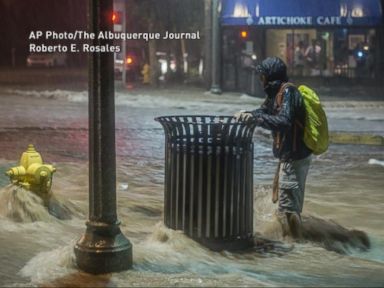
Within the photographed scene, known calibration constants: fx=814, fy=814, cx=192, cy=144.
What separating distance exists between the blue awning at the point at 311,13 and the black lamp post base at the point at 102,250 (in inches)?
911

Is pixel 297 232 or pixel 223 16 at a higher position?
pixel 223 16

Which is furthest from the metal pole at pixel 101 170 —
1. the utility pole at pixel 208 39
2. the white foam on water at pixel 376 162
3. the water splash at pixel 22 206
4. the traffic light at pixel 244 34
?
the traffic light at pixel 244 34

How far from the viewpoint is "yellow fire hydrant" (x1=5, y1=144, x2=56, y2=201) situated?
8.06m

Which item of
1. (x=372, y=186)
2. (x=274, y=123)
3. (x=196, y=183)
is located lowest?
(x=372, y=186)

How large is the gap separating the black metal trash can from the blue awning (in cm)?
2211

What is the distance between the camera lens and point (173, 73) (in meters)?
40.2

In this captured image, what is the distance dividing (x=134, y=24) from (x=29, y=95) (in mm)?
12504

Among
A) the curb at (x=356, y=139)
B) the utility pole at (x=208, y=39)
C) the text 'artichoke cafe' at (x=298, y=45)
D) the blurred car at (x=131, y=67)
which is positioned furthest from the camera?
the blurred car at (x=131, y=67)

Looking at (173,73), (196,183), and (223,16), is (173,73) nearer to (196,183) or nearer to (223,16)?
(223,16)

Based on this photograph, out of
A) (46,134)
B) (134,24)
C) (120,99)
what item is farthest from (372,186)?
(134,24)

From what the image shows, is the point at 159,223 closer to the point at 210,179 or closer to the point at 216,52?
the point at 210,179

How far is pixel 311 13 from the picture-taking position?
28.5 m

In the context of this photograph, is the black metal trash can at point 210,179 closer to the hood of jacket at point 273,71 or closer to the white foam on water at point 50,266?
the hood of jacket at point 273,71

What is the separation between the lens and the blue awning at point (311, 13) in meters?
28.4
